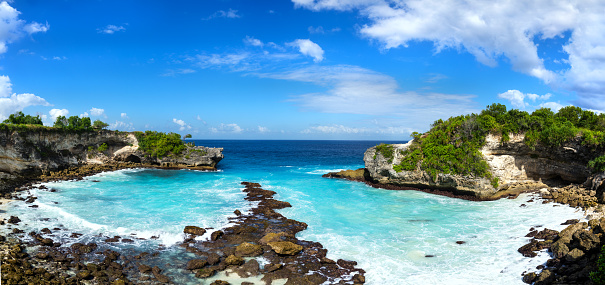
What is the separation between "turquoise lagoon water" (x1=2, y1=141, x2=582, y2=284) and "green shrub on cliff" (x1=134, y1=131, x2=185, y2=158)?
15.0 meters

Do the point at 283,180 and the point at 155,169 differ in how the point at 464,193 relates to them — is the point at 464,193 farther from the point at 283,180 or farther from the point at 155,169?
the point at 155,169

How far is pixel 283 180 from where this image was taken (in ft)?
133

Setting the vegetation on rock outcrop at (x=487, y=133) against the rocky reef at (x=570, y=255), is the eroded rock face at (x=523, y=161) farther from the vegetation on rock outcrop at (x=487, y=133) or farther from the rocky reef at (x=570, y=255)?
the rocky reef at (x=570, y=255)

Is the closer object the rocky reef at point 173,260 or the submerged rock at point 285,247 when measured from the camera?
the rocky reef at point 173,260

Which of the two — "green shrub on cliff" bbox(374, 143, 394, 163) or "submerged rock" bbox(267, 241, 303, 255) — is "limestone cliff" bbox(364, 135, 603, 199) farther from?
"submerged rock" bbox(267, 241, 303, 255)

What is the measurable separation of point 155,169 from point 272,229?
36.0 m

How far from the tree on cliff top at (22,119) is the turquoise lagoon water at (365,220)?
49.9 feet

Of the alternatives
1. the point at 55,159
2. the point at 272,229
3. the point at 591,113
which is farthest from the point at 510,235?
the point at 55,159

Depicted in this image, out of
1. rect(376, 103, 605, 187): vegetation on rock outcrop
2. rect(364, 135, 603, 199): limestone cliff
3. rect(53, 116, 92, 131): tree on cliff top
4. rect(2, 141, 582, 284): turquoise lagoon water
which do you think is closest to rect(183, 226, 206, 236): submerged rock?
rect(2, 141, 582, 284): turquoise lagoon water

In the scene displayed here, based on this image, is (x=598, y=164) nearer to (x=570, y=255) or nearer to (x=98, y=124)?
Result: (x=570, y=255)

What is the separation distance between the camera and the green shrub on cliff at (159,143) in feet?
163

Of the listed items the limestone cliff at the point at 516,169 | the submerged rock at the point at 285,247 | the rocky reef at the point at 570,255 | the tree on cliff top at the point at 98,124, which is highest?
the tree on cliff top at the point at 98,124

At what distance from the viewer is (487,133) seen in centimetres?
2780

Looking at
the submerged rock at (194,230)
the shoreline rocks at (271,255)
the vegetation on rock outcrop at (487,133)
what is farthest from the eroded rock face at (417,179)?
Result: the submerged rock at (194,230)
